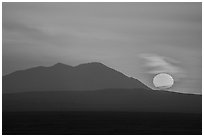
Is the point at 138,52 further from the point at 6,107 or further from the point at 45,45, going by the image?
the point at 6,107

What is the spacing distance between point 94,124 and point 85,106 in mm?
403

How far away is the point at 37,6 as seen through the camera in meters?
6.31

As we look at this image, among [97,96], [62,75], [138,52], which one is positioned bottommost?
[97,96]

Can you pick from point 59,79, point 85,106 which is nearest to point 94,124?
point 85,106

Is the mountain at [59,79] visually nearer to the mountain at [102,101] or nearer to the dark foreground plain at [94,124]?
the mountain at [102,101]

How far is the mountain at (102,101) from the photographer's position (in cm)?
615

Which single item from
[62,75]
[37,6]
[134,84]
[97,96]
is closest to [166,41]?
[134,84]

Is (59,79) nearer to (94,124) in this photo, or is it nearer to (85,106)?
(85,106)

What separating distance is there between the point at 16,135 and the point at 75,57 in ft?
5.81

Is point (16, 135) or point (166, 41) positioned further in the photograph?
point (166, 41)

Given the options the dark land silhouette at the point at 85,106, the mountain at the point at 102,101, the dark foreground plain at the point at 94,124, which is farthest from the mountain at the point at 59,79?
the dark foreground plain at the point at 94,124

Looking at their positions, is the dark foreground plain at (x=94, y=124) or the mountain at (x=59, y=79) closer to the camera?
the dark foreground plain at (x=94, y=124)

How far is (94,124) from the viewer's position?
19.8 feet

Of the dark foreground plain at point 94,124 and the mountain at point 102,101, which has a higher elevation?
the mountain at point 102,101
